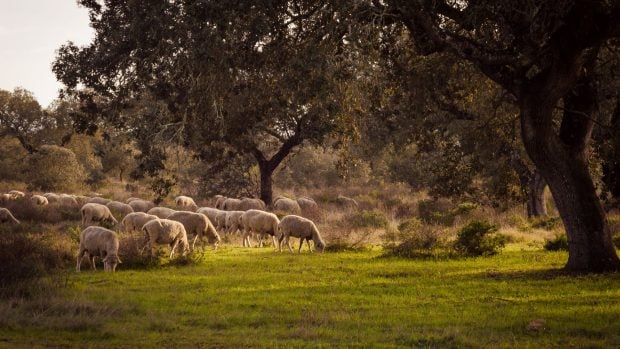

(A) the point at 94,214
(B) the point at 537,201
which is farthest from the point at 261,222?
(B) the point at 537,201

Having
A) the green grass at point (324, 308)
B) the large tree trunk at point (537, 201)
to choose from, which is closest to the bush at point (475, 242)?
the green grass at point (324, 308)

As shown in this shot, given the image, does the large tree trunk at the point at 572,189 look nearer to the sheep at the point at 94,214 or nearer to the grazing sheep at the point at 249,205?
the sheep at the point at 94,214

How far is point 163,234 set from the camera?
61.6ft

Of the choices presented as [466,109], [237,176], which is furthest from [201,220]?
[237,176]

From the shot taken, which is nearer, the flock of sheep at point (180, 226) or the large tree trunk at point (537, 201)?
the flock of sheep at point (180, 226)

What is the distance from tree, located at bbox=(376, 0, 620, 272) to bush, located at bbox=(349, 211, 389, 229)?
49.2 feet

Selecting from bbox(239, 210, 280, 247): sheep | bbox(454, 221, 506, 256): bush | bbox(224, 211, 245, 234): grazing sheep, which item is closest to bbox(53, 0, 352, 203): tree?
bbox(239, 210, 280, 247): sheep

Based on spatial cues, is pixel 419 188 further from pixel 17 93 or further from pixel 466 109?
pixel 17 93

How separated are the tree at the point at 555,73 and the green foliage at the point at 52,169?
137 ft

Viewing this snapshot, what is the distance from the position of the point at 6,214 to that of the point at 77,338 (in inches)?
763

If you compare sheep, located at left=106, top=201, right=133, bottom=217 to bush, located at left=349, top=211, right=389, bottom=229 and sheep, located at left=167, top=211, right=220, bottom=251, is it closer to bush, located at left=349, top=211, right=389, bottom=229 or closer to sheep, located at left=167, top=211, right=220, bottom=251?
sheep, located at left=167, top=211, right=220, bottom=251

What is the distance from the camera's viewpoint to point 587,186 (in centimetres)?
1551

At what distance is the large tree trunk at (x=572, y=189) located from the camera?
1530cm

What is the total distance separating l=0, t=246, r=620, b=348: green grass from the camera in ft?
30.6
